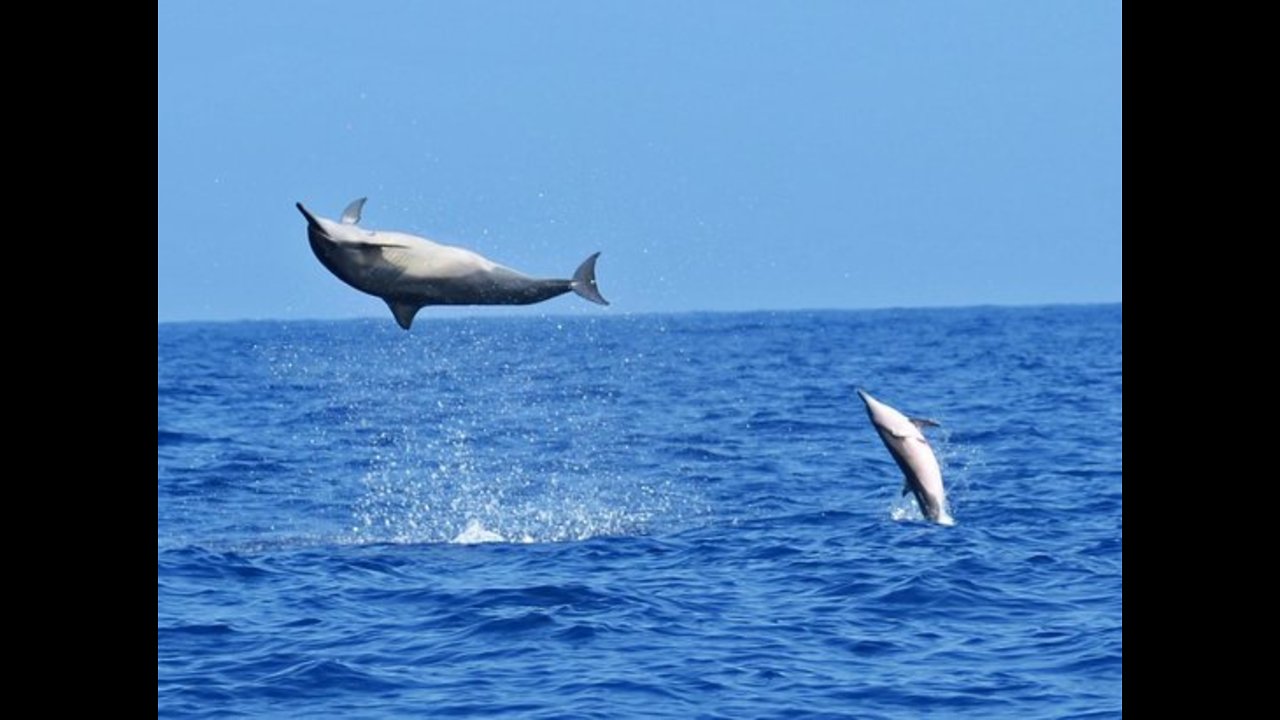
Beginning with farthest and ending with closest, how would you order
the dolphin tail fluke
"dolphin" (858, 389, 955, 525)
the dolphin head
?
"dolphin" (858, 389, 955, 525) → the dolphin head → the dolphin tail fluke

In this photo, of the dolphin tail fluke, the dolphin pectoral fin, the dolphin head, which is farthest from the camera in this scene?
the dolphin pectoral fin

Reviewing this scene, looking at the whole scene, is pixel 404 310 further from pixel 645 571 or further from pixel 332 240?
pixel 645 571

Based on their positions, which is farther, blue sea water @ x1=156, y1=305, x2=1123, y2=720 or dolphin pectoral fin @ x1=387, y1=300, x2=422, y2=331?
dolphin pectoral fin @ x1=387, y1=300, x2=422, y2=331

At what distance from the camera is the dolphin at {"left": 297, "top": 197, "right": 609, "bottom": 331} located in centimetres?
1005

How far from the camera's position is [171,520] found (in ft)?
53.4

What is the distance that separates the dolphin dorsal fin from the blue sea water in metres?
2.51

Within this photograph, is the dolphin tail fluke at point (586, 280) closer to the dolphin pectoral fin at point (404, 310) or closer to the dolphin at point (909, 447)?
the dolphin pectoral fin at point (404, 310)

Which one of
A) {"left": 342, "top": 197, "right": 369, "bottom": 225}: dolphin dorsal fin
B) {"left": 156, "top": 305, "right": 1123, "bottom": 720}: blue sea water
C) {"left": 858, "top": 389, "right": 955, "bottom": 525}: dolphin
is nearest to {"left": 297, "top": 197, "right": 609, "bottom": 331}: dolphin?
{"left": 342, "top": 197, "right": 369, "bottom": 225}: dolphin dorsal fin

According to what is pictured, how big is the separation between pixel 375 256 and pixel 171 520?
Result: 694 centimetres

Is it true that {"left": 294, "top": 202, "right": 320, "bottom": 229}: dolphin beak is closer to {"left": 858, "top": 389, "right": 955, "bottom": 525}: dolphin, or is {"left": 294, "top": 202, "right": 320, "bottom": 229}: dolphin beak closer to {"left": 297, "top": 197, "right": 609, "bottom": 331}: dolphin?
{"left": 297, "top": 197, "right": 609, "bottom": 331}: dolphin

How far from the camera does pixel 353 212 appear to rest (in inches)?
414

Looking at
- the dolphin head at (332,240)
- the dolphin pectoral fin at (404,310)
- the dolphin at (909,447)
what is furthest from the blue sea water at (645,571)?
the dolphin head at (332,240)
